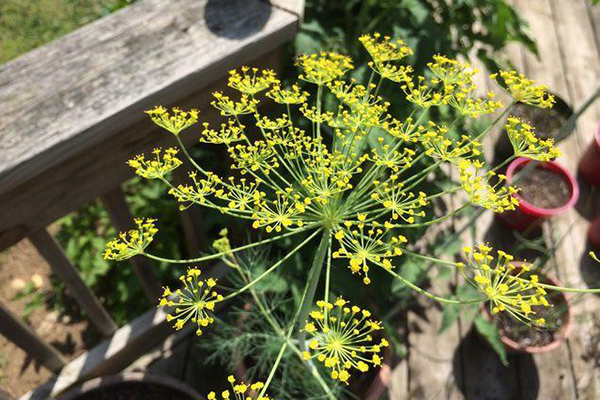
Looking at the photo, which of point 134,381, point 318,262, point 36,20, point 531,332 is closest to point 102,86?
point 318,262

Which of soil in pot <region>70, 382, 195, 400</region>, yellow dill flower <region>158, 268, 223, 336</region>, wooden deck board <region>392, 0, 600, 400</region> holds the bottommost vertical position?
wooden deck board <region>392, 0, 600, 400</region>

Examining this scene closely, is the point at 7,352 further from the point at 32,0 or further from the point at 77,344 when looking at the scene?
the point at 32,0

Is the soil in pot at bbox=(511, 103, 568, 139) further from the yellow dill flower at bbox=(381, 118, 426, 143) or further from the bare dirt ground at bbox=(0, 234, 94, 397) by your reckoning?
the bare dirt ground at bbox=(0, 234, 94, 397)

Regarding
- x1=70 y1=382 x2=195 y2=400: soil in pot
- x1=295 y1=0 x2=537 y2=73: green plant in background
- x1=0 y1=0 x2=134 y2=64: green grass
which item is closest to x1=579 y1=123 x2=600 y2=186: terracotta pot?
x1=295 y1=0 x2=537 y2=73: green plant in background

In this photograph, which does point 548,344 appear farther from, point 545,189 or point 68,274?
point 68,274

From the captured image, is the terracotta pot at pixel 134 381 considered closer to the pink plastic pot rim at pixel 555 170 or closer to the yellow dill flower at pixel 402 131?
the yellow dill flower at pixel 402 131
